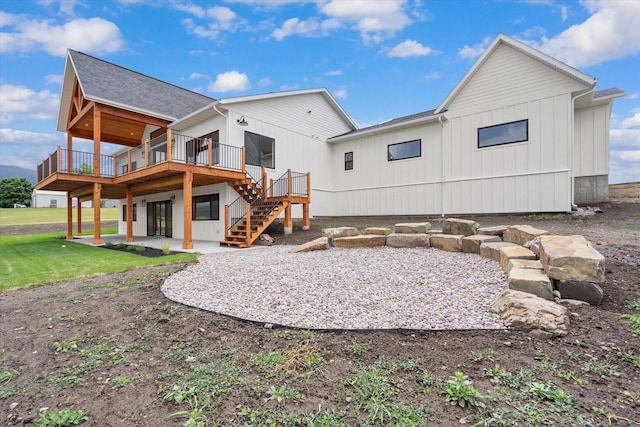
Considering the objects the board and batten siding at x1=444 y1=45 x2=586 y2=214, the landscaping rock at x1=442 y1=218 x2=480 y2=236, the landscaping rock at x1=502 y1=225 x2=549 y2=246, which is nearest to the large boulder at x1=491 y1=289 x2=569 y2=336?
the landscaping rock at x1=502 y1=225 x2=549 y2=246

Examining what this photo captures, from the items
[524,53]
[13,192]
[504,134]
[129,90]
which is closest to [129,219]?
[129,90]

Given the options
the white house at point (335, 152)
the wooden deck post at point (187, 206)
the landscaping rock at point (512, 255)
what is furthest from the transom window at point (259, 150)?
the landscaping rock at point (512, 255)

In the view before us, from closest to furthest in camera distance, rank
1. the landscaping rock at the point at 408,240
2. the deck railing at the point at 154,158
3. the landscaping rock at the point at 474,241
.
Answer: the landscaping rock at the point at 474,241
the landscaping rock at the point at 408,240
the deck railing at the point at 154,158

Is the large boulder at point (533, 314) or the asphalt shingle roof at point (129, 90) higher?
the asphalt shingle roof at point (129, 90)

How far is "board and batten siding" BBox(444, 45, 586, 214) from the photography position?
31.4 feet

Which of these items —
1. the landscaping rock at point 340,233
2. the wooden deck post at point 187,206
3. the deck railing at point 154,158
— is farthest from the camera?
the deck railing at point 154,158

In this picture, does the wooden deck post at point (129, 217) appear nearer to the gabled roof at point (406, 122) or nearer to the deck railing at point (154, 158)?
the deck railing at point (154, 158)

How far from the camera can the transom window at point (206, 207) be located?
12420mm

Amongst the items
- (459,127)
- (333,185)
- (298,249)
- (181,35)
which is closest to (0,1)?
(181,35)

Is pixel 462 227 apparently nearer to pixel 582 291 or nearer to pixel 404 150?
pixel 582 291

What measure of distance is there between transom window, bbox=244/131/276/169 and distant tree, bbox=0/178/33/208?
178 ft

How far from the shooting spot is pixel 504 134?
10.7 meters

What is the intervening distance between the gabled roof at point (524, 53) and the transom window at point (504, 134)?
167cm

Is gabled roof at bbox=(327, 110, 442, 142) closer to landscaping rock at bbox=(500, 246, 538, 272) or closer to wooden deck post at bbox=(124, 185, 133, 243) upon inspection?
landscaping rock at bbox=(500, 246, 538, 272)
